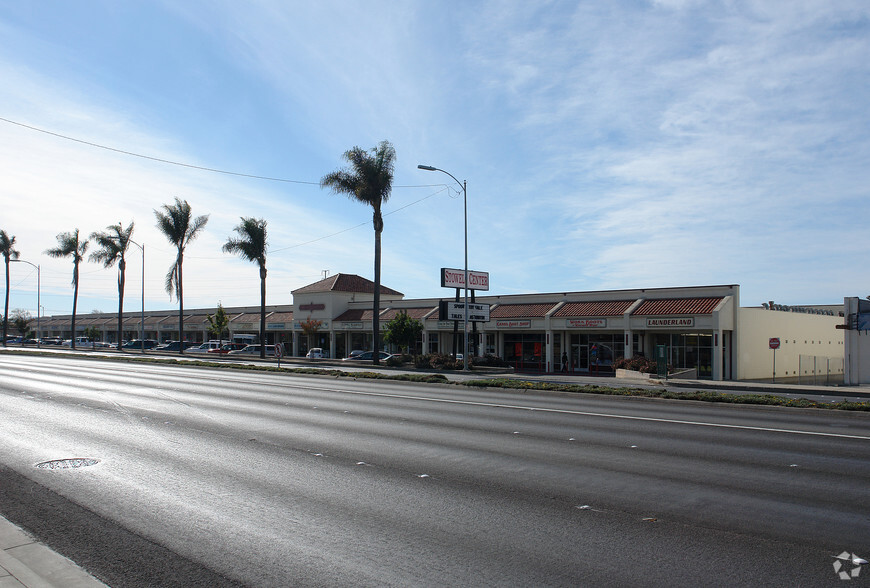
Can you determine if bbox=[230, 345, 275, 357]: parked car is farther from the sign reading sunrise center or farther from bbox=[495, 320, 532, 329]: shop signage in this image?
the sign reading sunrise center

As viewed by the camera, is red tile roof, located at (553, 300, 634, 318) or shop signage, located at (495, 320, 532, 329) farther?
shop signage, located at (495, 320, 532, 329)

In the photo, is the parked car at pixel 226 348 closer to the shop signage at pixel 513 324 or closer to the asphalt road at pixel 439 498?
the shop signage at pixel 513 324

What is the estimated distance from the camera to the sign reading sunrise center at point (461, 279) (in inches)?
1558

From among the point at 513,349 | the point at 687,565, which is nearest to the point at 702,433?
the point at 687,565

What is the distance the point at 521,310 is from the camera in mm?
46125

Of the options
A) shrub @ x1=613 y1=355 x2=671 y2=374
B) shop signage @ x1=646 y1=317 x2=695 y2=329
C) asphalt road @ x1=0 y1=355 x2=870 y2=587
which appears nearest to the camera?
asphalt road @ x1=0 y1=355 x2=870 y2=587

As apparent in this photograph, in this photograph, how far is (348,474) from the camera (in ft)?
28.4

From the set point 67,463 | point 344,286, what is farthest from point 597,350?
point 67,463

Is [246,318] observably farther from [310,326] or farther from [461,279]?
[461,279]

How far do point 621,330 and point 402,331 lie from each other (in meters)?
15.7

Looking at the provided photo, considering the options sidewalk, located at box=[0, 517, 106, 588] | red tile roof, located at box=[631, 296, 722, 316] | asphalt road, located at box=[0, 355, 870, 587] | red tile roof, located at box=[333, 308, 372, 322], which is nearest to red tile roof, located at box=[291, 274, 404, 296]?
red tile roof, located at box=[333, 308, 372, 322]

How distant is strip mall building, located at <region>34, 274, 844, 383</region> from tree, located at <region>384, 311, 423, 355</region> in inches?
105

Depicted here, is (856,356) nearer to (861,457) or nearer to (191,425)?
(861,457)

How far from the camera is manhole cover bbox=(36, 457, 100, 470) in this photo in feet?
29.9
